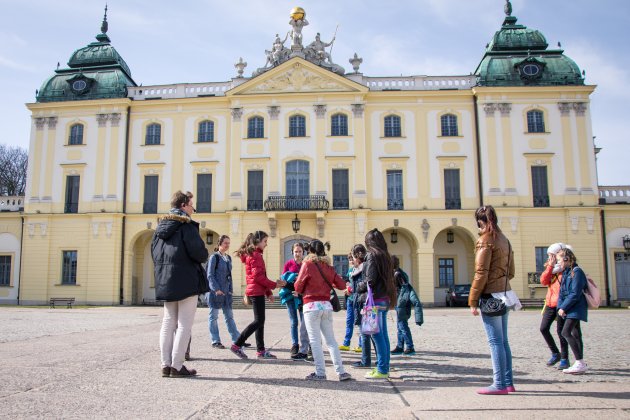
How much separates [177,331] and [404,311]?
418 cm

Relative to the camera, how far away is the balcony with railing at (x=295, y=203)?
3000cm

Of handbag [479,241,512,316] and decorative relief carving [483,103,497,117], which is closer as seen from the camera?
handbag [479,241,512,316]

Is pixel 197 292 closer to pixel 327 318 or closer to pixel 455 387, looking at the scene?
pixel 327 318

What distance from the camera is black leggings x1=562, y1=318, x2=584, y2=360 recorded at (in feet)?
24.4

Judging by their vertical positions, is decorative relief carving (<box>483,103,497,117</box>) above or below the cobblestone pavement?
above

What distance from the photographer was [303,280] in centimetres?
691

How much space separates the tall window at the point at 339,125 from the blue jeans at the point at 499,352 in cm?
2581

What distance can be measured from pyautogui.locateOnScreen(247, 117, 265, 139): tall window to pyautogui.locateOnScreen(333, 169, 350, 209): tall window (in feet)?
15.5

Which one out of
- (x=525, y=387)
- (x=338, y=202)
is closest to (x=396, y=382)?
(x=525, y=387)

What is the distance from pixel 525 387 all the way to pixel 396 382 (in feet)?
4.70

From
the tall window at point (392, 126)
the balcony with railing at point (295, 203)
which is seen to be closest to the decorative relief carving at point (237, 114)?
the balcony with railing at point (295, 203)

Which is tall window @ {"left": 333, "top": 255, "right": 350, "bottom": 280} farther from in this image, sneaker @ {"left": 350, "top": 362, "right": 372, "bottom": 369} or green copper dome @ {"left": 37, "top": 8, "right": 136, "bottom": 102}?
sneaker @ {"left": 350, "top": 362, "right": 372, "bottom": 369}

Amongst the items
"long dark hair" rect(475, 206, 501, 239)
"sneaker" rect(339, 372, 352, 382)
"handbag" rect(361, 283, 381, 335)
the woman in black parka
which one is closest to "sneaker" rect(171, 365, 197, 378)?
the woman in black parka

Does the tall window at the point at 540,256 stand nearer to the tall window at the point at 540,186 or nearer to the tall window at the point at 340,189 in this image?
the tall window at the point at 540,186
